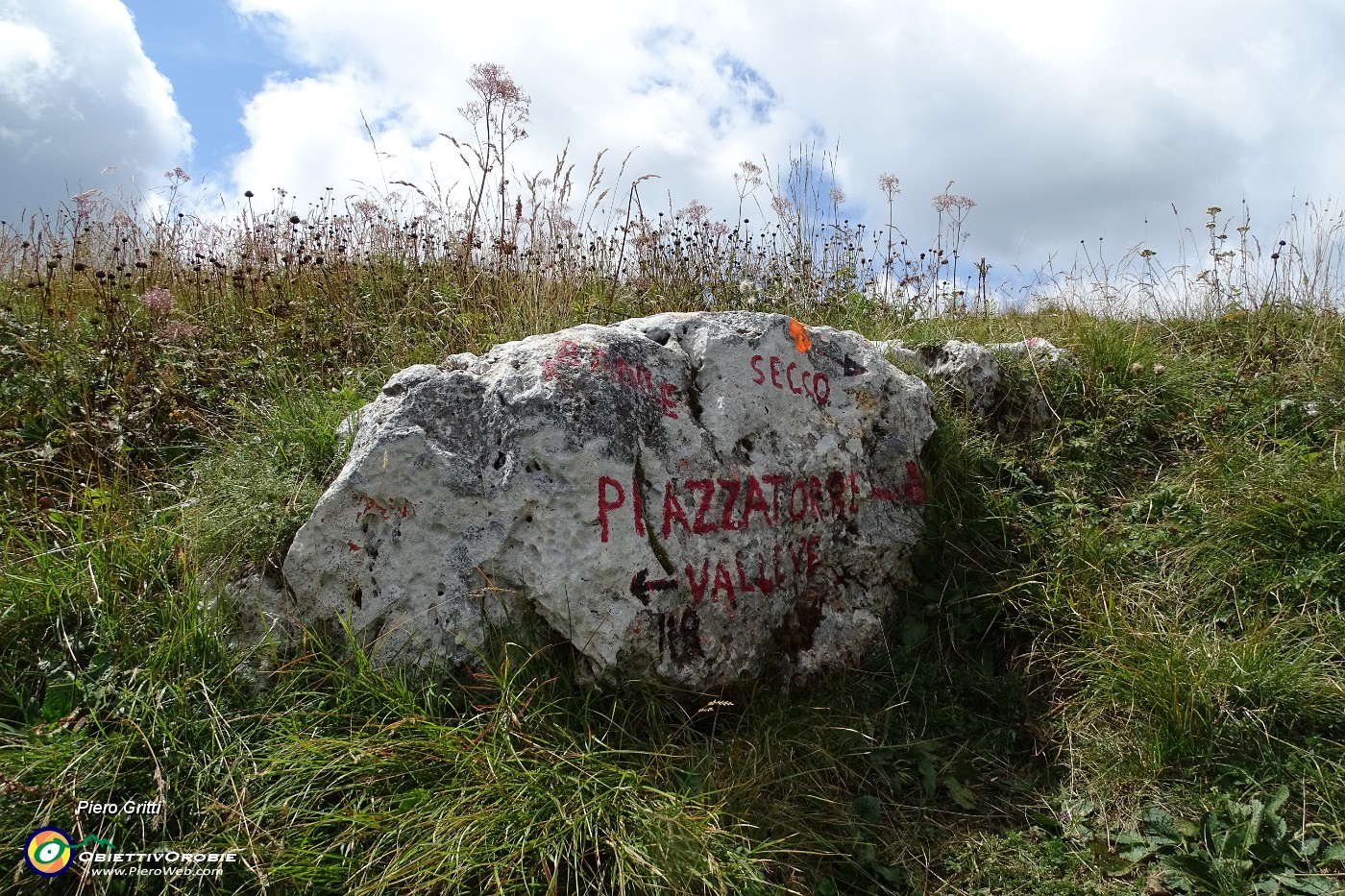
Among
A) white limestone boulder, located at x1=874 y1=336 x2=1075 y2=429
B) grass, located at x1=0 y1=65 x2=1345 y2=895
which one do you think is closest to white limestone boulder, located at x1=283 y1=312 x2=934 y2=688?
grass, located at x1=0 y1=65 x2=1345 y2=895

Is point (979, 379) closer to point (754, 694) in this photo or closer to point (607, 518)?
point (754, 694)

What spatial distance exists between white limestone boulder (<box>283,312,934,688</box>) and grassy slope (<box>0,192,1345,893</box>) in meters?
0.18

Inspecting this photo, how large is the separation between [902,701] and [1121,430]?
2163 mm

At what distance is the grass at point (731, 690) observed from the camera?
7.12 feet

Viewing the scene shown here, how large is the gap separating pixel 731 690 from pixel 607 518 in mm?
801

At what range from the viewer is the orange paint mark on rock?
3455 mm

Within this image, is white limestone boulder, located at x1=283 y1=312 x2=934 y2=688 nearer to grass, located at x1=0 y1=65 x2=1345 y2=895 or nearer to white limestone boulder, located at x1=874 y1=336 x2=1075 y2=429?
grass, located at x1=0 y1=65 x2=1345 y2=895

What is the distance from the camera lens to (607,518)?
2713mm

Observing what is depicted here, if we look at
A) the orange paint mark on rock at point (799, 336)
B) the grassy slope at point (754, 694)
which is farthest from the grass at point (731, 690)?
the orange paint mark on rock at point (799, 336)

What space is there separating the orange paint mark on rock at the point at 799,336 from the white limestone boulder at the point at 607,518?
9.2 inches

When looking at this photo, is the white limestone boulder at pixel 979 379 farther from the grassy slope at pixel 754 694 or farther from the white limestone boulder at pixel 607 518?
the white limestone boulder at pixel 607 518

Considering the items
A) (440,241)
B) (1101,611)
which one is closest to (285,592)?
(1101,611)

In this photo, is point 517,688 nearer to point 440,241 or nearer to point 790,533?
point 790,533

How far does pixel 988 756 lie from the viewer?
2.91 m
